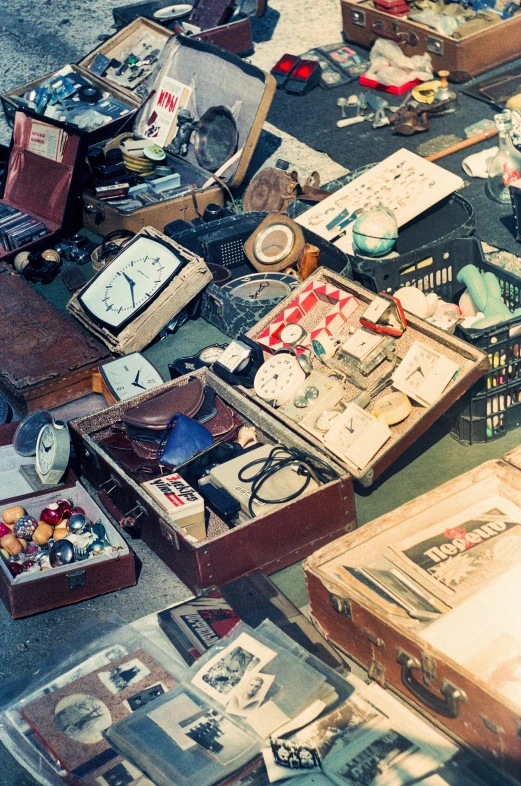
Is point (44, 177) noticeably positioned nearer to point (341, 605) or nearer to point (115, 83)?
point (115, 83)

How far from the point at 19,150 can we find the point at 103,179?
0.77 m

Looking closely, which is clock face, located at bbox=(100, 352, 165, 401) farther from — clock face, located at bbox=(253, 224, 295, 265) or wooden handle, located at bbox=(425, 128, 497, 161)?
wooden handle, located at bbox=(425, 128, 497, 161)

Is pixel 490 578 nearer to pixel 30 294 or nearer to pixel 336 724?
pixel 336 724

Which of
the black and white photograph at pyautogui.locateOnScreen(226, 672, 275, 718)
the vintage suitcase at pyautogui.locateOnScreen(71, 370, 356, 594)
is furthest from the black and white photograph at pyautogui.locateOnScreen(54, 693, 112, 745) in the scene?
the vintage suitcase at pyautogui.locateOnScreen(71, 370, 356, 594)

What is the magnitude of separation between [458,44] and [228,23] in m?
2.30

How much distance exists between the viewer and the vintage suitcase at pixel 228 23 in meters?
9.41

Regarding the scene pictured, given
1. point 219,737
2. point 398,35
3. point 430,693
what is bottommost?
point 219,737

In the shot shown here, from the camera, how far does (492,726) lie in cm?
349

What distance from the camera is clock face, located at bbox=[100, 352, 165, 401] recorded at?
5.81 metres

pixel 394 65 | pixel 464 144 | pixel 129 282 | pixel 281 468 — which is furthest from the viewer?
pixel 394 65

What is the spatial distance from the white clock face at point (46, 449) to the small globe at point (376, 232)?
7.01 ft

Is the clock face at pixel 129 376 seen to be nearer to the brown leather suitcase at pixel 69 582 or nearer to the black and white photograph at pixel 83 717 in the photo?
the brown leather suitcase at pixel 69 582

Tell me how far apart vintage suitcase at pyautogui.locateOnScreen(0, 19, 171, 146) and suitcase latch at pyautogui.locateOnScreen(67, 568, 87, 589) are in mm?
4638

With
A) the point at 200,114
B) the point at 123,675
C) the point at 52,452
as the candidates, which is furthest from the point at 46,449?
the point at 200,114
